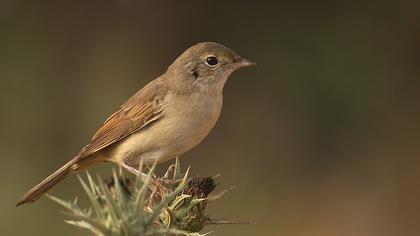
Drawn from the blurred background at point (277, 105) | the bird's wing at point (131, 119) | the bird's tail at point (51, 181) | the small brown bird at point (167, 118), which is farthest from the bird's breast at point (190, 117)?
the blurred background at point (277, 105)

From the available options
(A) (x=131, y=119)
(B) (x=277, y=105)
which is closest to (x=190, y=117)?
(A) (x=131, y=119)

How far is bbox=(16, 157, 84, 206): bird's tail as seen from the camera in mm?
4414

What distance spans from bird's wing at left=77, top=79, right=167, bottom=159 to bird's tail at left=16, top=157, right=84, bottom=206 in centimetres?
11

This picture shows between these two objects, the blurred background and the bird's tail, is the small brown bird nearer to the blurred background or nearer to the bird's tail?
the bird's tail

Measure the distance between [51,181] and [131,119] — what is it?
0.76 m

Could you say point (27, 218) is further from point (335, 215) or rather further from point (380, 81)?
point (380, 81)

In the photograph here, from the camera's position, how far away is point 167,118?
191 inches

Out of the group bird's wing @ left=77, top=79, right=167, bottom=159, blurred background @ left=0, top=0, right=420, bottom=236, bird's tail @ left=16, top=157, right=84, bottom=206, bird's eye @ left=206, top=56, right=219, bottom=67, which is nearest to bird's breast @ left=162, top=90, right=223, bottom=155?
bird's wing @ left=77, top=79, right=167, bottom=159

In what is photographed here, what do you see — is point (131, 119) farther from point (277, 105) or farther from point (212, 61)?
point (277, 105)

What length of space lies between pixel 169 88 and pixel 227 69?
1.52ft

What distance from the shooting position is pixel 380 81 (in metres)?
9.72

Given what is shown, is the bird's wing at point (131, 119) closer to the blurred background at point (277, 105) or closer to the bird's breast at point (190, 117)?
the bird's breast at point (190, 117)

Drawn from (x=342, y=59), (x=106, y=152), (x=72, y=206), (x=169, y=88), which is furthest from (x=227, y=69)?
(x=342, y=59)

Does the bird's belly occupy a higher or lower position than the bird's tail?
higher
